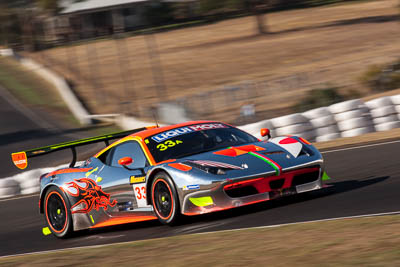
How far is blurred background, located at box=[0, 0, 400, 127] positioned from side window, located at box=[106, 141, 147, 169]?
10.6 meters

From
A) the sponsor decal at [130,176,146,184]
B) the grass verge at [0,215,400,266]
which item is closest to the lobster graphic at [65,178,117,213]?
the sponsor decal at [130,176,146,184]

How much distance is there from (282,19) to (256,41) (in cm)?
1014

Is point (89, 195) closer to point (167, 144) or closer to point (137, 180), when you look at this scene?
point (137, 180)

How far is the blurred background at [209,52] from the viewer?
26.1 meters

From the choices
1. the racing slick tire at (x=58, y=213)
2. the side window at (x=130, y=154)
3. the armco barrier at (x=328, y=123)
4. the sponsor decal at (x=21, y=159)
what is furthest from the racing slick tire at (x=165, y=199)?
the armco barrier at (x=328, y=123)

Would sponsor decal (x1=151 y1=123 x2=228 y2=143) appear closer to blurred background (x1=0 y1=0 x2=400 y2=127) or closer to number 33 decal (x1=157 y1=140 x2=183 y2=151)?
number 33 decal (x1=157 y1=140 x2=183 y2=151)

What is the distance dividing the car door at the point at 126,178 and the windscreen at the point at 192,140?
22cm

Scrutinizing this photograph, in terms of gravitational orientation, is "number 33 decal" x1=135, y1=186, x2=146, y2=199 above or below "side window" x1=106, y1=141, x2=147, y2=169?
below

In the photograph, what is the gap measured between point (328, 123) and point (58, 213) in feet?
26.4

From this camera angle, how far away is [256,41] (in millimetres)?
51188

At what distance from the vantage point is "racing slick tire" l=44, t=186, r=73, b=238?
9344 millimetres

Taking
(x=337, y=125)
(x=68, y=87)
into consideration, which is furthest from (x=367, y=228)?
(x=68, y=87)

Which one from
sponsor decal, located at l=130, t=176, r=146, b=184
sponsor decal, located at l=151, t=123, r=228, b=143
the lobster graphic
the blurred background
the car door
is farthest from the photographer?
the blurred background

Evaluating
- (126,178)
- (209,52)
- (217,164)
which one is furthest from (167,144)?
(209,52)
